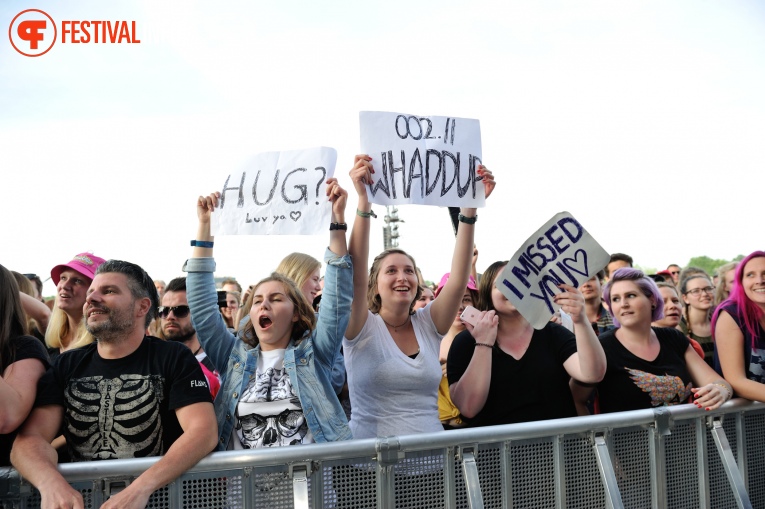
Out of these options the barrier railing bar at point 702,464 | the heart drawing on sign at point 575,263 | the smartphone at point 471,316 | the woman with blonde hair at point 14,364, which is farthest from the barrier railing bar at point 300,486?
the barrier railing bar at point 702,464

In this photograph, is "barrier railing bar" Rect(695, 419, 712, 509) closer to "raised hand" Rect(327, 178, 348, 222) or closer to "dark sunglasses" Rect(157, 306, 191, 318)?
"raised hand" Rect(327, 178, 348, 222)

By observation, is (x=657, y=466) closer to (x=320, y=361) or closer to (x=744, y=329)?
(x=744, y=329)

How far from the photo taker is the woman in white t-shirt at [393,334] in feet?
11.4

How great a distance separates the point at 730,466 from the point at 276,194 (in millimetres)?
2884

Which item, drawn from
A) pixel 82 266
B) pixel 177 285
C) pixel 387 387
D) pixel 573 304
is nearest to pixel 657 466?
pixel 573 304

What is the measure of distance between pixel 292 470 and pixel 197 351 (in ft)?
6.81

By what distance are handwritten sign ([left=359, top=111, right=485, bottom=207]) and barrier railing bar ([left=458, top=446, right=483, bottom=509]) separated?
4.65ft

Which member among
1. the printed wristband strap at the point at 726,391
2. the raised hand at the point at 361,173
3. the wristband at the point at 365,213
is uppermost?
the raised hand at the point at 361,173

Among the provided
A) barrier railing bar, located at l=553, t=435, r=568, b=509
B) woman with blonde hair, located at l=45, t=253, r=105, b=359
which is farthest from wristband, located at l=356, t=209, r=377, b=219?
woman with blonde hair, located at l=45, t=253, r=105, b=359

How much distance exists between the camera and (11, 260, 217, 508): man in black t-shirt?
2.82 m

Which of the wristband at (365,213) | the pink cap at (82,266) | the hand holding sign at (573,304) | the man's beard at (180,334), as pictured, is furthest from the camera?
the man's beard at (180,334)

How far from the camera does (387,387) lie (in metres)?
3.48

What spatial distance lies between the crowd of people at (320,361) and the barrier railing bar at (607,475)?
47cm

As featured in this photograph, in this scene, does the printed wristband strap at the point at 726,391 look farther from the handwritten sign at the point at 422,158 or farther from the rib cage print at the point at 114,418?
the rib cage print at the point at 114,418
